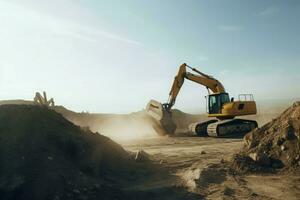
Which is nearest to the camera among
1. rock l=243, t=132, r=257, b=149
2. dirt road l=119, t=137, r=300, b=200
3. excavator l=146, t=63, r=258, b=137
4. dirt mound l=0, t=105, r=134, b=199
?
dirt road l=119, t=137, r=300, b=200

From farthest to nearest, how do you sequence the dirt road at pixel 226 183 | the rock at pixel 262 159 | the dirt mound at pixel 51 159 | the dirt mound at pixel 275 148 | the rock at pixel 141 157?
1. the rock at pixel 141 157
2. the rock at pixel 262 159
3. the dirt mound at pixel 275 148
4. the dirt mound at pixel 51 159
5. the dirt road at pixel 226 183

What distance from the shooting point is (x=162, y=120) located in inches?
973

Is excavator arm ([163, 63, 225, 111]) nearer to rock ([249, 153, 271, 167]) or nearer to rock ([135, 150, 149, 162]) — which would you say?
rock ([135, 150, 149, 162])

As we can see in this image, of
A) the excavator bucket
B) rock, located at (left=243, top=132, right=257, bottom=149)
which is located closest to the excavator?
the excavator bucket

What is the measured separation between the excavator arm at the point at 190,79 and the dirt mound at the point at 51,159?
11785mm

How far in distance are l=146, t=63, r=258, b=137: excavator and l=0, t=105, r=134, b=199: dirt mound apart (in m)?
10.7

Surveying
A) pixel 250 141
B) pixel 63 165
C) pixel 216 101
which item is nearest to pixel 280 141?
pixel 250 141

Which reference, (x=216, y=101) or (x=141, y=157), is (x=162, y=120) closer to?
(x=216, y=101)

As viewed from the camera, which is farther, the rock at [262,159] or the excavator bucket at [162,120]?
the excavator bucket at [162,120]

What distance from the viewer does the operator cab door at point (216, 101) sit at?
24.2 metres

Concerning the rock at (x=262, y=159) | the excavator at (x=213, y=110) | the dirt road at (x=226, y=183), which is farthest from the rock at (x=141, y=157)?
the excavator at (x=213, y=110)

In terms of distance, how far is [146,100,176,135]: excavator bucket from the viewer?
24734 millimetres

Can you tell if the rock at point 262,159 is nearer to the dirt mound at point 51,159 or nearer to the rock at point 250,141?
the rock at point 250,141

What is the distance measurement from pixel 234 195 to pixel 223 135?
13899 millimetres
